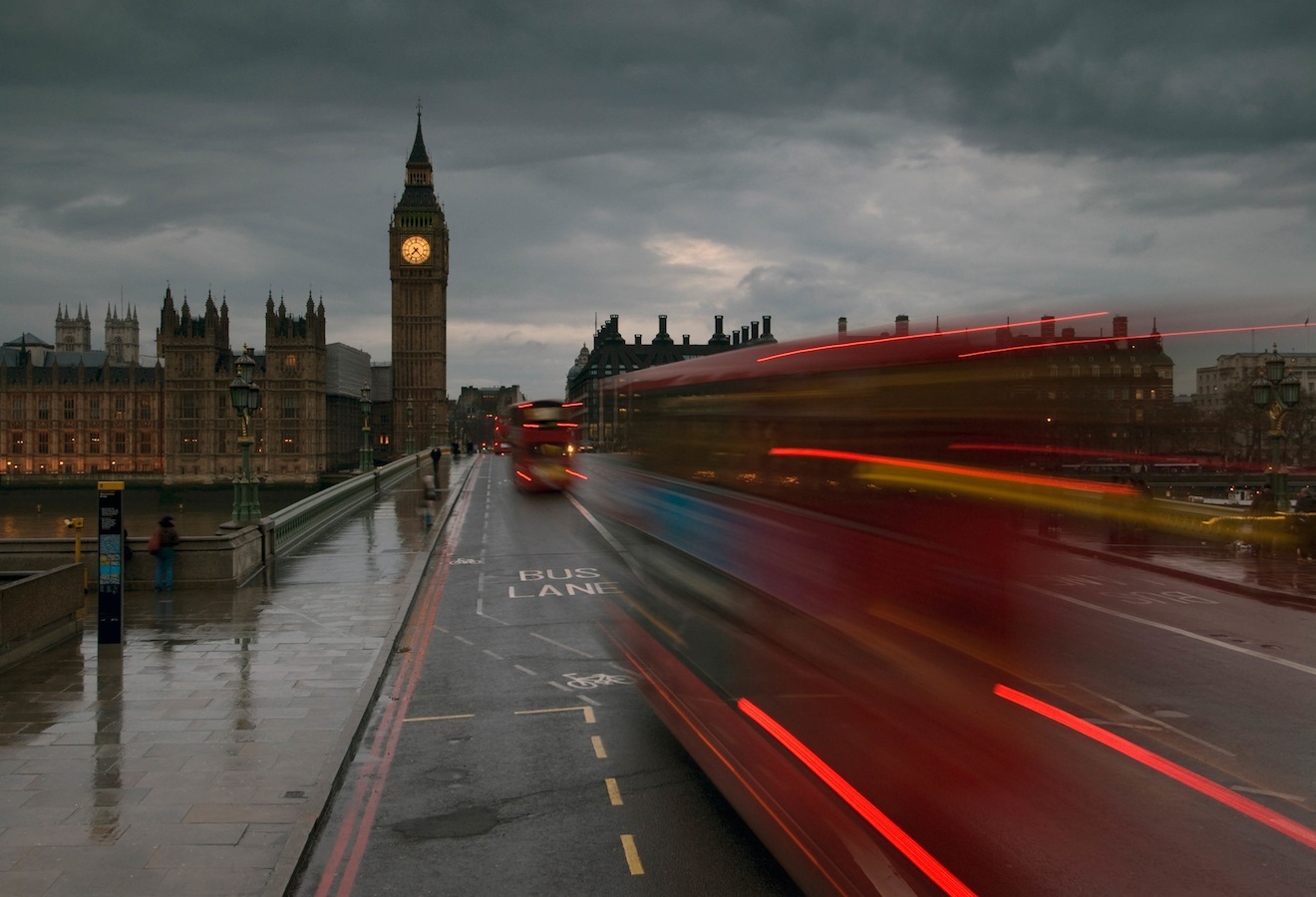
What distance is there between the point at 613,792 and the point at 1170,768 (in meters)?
5.72

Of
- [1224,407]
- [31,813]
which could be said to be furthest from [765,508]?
[31,813]

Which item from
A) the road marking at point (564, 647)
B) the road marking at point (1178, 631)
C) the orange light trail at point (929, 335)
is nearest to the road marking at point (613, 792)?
the road marking at point (564, 647)

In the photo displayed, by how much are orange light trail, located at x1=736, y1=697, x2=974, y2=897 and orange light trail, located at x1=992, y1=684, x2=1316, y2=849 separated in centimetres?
329

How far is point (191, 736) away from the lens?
1131 cm

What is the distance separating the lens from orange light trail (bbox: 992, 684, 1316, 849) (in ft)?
28.6

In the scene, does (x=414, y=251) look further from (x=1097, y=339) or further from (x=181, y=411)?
(x=1097, y=339)

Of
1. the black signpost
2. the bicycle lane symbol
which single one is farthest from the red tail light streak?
the black signpost

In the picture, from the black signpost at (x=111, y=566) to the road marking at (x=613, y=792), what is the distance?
386 inches

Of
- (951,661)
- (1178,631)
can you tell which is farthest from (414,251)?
(951,661)

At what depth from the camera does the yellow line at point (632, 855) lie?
26.4 ft

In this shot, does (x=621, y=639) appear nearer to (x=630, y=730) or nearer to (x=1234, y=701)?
(x=630, y=730)

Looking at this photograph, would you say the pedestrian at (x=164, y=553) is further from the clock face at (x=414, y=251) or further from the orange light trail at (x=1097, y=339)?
the clock face at (x=414, y=251)

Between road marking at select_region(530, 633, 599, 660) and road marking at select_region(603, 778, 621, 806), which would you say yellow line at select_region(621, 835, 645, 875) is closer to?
road marking at select_region(603, 778, 621, 806)

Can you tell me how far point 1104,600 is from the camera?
19.3m
